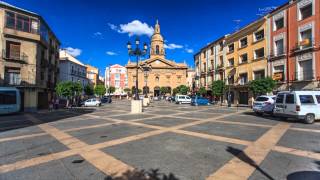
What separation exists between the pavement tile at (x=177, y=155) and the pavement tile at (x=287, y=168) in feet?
2.92

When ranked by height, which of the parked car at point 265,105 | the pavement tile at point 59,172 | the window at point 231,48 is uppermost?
the window at point 231,48

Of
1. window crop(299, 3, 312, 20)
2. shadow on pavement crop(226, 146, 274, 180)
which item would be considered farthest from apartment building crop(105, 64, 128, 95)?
shadow on pavement crop(226, 146, 274, 180)

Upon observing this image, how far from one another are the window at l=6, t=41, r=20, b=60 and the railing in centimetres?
3022

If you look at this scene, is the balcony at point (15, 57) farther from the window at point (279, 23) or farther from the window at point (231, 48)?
the window at point (231, 48)

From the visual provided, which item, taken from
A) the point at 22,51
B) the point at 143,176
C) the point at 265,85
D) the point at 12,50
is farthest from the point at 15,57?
the point at 265,85

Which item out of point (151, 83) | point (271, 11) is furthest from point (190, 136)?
point (151, 83)

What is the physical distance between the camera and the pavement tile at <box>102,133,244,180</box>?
4.79 m

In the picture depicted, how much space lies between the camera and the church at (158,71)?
77.1 metres

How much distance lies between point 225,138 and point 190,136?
1315 mm

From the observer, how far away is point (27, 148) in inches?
265

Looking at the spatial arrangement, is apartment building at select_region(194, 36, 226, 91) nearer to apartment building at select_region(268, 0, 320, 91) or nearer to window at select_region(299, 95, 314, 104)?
apartment building at select_region(268, 0, 320, 91)

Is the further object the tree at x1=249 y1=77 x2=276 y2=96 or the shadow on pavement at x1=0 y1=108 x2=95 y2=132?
the tree at x1=249 y1=77 x2=276 y2=96

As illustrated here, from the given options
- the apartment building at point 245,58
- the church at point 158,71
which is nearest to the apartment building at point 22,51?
the apartment building at point 245,58

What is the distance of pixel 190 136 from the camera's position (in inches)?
326
